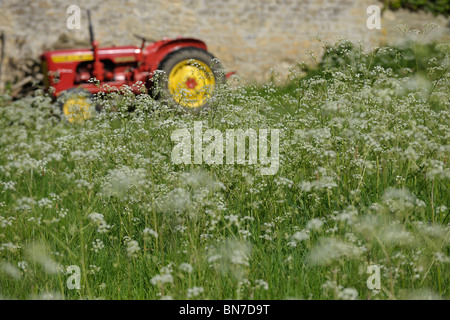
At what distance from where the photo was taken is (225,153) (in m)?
3.58

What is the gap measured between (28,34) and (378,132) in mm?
9450

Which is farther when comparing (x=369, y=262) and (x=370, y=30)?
(x=370, y=30)

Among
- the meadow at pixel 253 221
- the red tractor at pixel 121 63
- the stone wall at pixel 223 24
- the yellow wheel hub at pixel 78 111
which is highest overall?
the stone wall at pixel 223 24

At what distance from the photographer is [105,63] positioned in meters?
8.36

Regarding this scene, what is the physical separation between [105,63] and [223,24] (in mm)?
4269

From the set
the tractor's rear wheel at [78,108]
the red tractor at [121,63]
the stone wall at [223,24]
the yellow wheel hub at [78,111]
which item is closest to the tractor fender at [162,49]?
the red tractor at [121,63]

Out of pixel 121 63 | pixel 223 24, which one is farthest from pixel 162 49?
pixel 223 24

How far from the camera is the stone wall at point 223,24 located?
10.8 metres

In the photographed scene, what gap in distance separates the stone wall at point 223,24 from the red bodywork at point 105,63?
244 cm

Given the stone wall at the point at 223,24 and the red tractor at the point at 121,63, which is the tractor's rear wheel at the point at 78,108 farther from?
the stone wall at the point at 223,24
